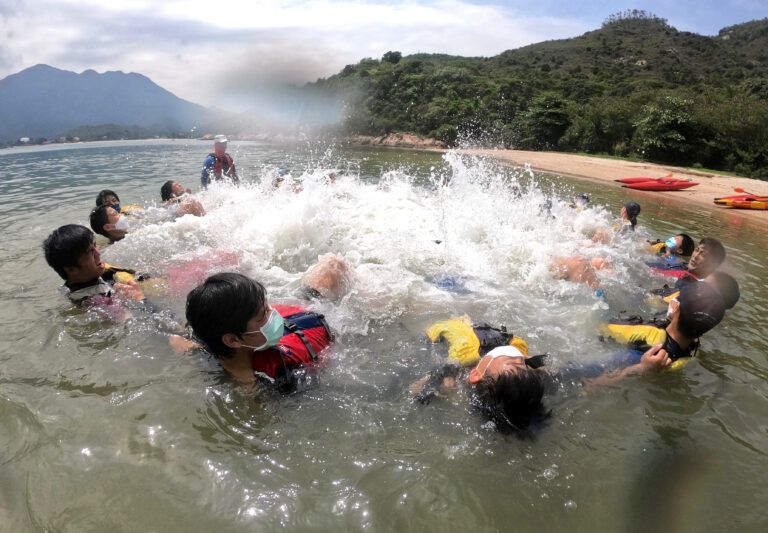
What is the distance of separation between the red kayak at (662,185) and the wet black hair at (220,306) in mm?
20297

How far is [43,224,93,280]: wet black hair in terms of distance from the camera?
3885mm

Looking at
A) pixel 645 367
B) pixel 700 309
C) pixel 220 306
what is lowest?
pixel 645 367

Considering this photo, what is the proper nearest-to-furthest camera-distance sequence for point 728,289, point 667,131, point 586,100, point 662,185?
point 728,289 < point 662,185 < point 667,131 < point 586,100

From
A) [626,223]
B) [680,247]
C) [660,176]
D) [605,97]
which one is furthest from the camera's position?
[605,97]

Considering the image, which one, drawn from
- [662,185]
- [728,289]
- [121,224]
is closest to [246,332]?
[728,289]

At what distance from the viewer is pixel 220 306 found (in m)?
2.59

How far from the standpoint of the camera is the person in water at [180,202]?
8.55 metres

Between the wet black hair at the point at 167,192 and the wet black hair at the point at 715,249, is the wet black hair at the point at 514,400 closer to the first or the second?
the wet black hair at the point at 715,249

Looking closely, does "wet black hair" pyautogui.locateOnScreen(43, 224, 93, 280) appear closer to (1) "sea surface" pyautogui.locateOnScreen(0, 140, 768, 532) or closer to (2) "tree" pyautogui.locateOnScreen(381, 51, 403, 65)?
(1) "sea surface" pyautogui.locateOnScreen(0, 140, 768, 532)

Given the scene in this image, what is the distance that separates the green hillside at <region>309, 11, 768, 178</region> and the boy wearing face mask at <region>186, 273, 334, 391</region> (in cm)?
2939

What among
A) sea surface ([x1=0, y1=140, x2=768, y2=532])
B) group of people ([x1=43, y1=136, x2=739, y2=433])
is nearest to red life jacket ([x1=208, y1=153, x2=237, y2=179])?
sea surface ([x1=0, y1=140, x2=768, y2=532])

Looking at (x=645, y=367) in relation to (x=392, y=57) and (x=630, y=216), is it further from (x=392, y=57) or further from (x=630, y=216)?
(x=392, y=57)

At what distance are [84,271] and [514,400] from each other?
13.7ft

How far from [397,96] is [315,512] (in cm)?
6704
